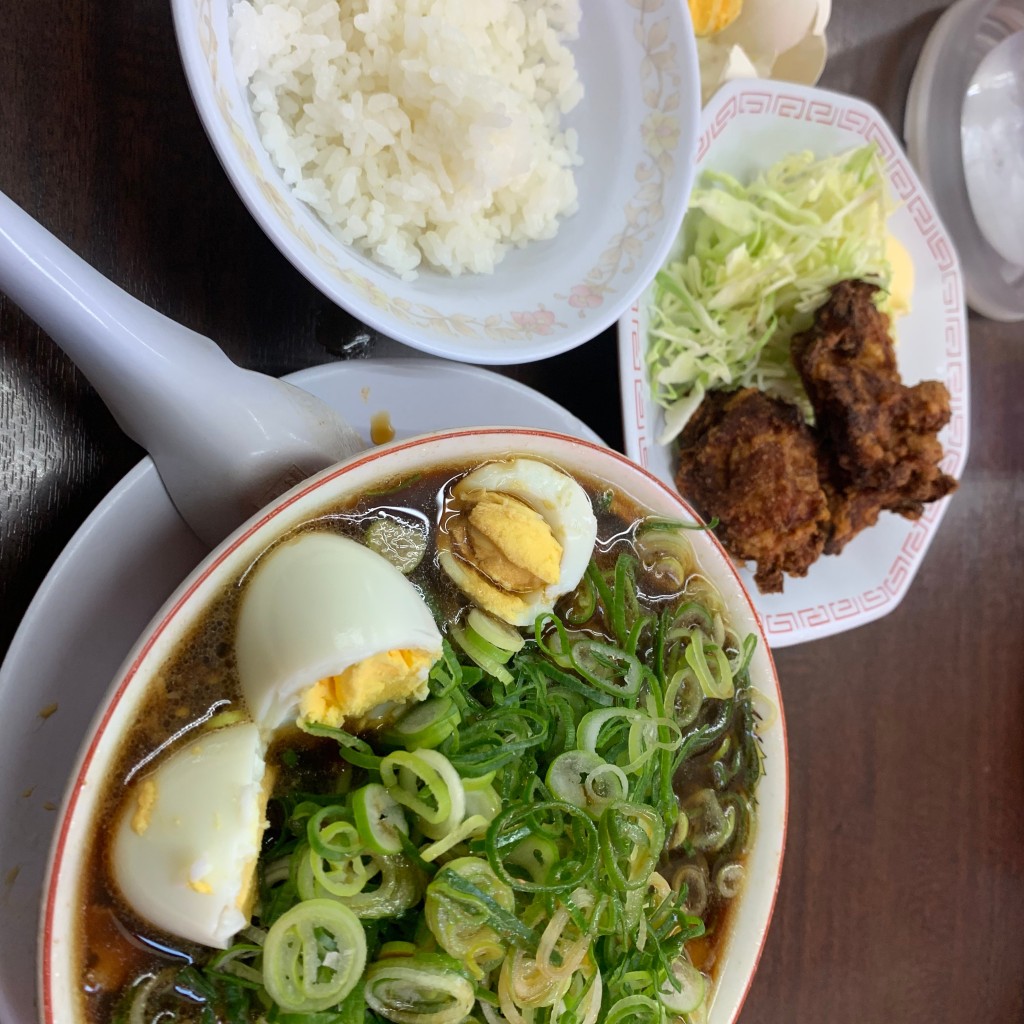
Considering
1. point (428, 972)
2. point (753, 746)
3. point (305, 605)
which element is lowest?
point (753, 746)

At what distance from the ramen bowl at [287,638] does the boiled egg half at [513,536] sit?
26 millimetres

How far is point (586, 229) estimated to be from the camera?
4.26 ft

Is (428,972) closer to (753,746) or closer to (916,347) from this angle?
(753,746)

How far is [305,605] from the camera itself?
85 centimetres

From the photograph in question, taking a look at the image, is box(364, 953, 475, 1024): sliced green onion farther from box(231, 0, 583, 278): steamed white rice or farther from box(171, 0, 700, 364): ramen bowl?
box(231, 0, 583, 278): steamed white rice

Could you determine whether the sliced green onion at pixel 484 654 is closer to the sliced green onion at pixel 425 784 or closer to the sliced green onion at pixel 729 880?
the sliced green onion at pixel 425 784

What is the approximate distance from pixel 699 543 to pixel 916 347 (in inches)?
39.1

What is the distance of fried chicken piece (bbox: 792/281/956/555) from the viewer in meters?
1.49

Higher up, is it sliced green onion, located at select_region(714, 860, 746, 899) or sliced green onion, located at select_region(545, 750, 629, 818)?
sliced green onion, located at select_region(545, 750, 629, 818)

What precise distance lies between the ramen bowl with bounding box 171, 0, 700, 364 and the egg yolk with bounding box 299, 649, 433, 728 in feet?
1.31

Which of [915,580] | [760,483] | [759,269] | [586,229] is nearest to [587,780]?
[760,483]

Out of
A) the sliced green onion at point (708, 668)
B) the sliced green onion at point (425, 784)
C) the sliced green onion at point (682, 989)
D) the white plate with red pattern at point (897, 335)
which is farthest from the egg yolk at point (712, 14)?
the sliced green onion at point (682, 989)

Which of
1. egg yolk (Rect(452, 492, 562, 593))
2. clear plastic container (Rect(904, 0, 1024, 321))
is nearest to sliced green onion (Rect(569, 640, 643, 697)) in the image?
egg yolk (Rect(452, 492, 562, 593))

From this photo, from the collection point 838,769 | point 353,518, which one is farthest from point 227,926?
point 838,769
